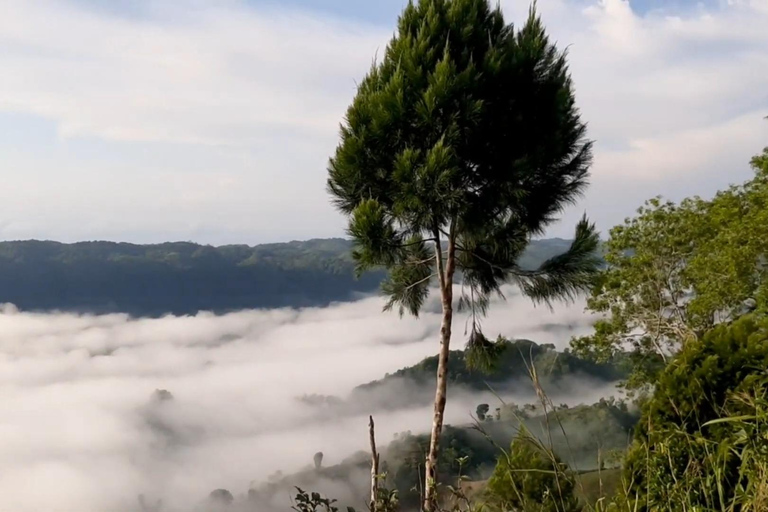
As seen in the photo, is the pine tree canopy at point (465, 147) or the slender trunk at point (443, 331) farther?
the slender trunk at point (443, 331)

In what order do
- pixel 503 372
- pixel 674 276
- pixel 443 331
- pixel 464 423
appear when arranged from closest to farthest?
pixel 464 423 < pixel 443 331 < pixel 674 276 < pixel 503 372

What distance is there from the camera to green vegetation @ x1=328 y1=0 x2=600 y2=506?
9.67m

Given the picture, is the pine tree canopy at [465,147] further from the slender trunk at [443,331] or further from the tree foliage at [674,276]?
the tree foliage at [674,276]

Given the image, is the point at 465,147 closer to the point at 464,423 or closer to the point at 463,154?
the point at 463,154

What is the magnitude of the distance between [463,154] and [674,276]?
8.00 metres

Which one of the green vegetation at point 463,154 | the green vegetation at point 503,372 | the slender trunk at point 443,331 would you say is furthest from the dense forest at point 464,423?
the green vegetation at point 463,154

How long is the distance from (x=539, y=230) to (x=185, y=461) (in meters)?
166

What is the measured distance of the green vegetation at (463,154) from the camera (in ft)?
31.7

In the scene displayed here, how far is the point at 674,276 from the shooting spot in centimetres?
1505

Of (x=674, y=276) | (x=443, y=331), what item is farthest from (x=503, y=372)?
(x=443, y=331)

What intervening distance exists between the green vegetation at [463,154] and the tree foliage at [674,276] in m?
3.49

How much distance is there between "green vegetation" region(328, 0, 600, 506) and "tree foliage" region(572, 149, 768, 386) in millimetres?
3486

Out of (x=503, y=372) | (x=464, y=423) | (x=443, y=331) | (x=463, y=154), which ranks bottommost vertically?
(x=503, y=372)

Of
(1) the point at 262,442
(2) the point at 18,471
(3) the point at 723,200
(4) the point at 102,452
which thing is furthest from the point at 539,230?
(2) the point at 18,471
